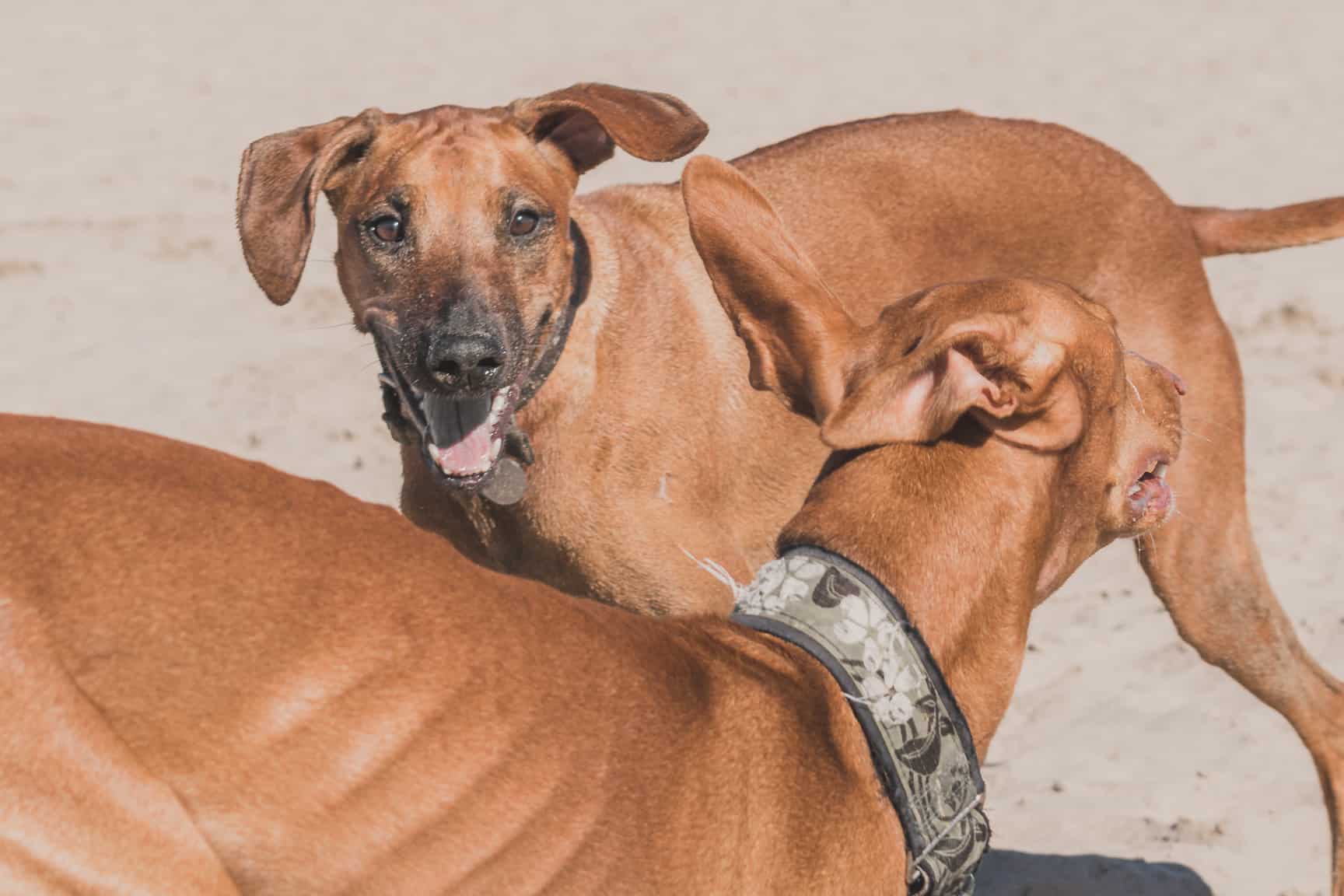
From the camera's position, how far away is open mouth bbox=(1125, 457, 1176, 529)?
118 inches

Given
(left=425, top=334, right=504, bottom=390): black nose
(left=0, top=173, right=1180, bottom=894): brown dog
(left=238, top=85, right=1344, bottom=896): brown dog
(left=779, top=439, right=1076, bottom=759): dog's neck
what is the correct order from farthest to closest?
(left=238, top=85, right=1344, bottom=896): brown dog < (left=425, top=334, right=504, bottom=390): black nose < (left=779, top=439, right=1076, bottom=759): dog's neck < (left=0, top=173, right=1180, bottom=894): brown dog

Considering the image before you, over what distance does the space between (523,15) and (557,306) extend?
928 cm

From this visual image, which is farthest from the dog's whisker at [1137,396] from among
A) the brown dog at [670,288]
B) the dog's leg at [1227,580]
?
the dog's leg at [1227,580]

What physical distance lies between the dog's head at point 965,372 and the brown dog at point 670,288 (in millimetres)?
1210

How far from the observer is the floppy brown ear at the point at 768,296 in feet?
9.71

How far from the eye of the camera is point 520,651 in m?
2.45

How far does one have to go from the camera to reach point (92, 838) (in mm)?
2191

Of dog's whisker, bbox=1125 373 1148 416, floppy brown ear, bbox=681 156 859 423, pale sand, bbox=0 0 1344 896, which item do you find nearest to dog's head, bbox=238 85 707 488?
floppy brown ear, bbox=681 156 859 423

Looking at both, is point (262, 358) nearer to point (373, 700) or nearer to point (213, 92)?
point (213, 92)

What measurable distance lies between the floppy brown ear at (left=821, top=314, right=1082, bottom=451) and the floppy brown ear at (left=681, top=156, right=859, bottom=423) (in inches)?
6.6

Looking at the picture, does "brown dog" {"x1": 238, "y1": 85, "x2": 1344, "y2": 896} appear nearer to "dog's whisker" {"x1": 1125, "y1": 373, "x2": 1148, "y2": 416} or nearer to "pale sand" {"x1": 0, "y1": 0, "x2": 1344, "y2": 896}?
"pale sand" {"x1": 0, "y1": 0, "x2": 1344, "y2": 896}

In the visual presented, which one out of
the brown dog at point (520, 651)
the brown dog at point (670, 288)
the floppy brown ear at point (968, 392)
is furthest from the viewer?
the brown dog at point (670, 288)

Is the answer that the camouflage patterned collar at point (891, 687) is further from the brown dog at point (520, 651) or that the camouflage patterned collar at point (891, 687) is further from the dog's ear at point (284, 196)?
the dog's ear at point (284, 196)

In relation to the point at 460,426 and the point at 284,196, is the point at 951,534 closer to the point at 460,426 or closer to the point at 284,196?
the point at 460,426
